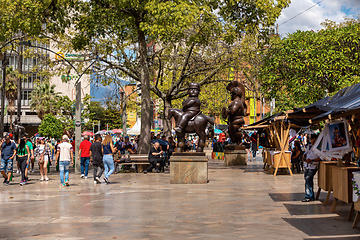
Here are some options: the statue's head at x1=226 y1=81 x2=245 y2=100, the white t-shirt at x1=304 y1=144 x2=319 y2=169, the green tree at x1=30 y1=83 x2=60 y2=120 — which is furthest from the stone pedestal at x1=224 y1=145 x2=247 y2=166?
the green tree at x1=30 y1=83 x2=60 y2=120

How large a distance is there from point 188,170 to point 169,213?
7413 millimetres

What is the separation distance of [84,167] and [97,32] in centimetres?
686

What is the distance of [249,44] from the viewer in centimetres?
3078

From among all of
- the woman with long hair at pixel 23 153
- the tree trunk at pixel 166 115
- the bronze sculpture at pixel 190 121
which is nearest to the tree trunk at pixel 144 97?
the tree trunk at pixel 166 115

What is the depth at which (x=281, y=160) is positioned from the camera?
22.0m

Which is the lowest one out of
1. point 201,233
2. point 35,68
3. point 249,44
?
point 201,233

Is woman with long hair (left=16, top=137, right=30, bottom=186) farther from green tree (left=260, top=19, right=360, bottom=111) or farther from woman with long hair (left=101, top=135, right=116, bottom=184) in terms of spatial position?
green tree (left=260, top=19, right=360, bottom=111)

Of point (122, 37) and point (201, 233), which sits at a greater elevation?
point (122, 37)

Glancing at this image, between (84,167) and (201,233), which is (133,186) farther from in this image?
(201,233)

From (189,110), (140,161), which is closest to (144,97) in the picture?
(140,161)

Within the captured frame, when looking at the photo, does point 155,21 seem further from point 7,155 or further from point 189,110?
point 7,155

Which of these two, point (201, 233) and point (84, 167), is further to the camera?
point (84, 167)

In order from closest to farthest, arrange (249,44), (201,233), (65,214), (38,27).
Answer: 1. (201,233)
2. (65,214)
3. (38,27)
4. (249,44)

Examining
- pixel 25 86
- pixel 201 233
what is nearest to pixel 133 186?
pixel 201 233
